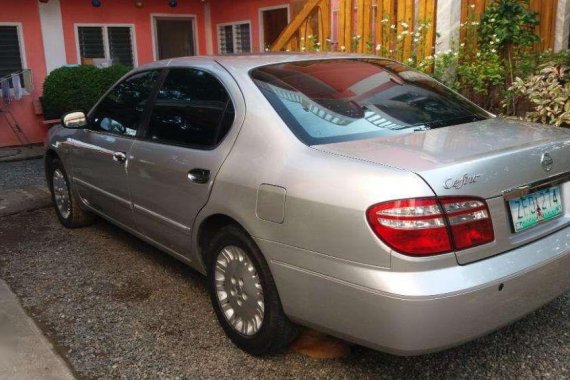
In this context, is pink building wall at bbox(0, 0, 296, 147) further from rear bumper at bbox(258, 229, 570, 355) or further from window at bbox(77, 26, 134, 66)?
rear bumper at bbox(258, 229, 570, 355)

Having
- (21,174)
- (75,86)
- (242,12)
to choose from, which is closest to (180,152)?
(21,174)

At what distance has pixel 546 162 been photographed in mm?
2625

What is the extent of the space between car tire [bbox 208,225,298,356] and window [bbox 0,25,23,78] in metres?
8.32

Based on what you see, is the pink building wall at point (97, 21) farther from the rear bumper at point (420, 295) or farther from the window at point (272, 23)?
the rear bumper at point (420, 295)

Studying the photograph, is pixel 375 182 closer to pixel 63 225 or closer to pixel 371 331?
pixel 371 331

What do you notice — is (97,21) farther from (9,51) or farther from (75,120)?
(75,120)

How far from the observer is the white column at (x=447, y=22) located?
19.6 ft

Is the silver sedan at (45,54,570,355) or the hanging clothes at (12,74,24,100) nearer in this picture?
the silver sedan at (45,54,570,355)

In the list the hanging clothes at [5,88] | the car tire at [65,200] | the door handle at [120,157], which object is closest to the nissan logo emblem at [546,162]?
the door handle at [120,157]

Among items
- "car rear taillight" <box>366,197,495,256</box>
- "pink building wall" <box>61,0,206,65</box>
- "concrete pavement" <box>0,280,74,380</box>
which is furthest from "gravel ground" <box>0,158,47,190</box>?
"car rear taillight" <box>366,197,495,256</box>

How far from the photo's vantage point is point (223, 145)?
3092mm

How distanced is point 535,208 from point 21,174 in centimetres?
726

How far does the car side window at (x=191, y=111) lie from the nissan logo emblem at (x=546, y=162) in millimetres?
1572

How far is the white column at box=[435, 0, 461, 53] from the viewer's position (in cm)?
599
